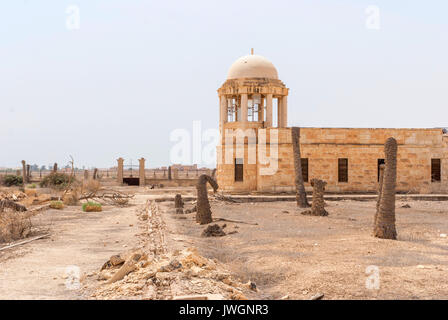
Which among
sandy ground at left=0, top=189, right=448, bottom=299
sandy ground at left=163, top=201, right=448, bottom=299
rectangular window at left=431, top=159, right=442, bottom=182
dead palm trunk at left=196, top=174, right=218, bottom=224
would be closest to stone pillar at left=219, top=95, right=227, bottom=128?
rectangular window at left=431, top=159, right=442, bottom=182

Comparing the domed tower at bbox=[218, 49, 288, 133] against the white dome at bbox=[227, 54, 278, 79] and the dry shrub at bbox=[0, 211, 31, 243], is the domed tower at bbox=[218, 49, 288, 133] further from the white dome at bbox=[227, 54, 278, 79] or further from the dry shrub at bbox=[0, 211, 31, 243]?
the dry shrub at bbox=[0, 211, 31, 243]

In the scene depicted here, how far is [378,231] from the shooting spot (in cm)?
1175

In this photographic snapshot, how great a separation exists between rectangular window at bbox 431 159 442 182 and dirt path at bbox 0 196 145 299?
72.4 feet

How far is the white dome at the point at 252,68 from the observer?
31.3 metres

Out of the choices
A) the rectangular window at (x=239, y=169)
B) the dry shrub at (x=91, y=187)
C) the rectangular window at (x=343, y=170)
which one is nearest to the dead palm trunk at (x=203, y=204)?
the rectangular window at (x=239, y=169)

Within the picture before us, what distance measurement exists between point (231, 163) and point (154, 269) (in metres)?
23.1

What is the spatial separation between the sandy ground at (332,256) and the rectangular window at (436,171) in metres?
15.7

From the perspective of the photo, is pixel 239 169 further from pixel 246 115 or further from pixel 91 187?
pixel 91 187

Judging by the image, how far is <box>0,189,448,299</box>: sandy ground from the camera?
22.4 ft

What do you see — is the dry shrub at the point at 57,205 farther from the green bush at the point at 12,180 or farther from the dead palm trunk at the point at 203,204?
the green bush at the point at 12,180

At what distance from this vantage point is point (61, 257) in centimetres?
958

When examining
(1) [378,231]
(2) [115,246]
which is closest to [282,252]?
(1) [378,231]

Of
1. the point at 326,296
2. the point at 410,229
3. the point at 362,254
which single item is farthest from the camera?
the point at 410,229
